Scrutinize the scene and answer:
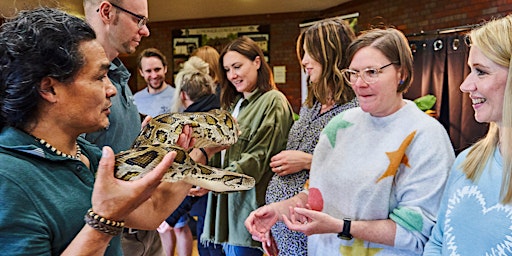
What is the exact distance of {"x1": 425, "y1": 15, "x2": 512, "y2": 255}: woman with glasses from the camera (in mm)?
1283

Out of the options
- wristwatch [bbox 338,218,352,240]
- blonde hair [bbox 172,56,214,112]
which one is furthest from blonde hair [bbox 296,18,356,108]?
blonde hair [bbox 172,56,214,112]

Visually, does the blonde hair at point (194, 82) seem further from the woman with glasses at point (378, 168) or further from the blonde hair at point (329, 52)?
the woman with glasses at point (378, 168)

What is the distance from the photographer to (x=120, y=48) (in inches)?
77.5

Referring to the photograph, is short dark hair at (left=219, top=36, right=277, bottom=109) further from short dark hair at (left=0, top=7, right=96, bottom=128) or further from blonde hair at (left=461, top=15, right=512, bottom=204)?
short dark hair at (left=0, top=7, right=96, bottom=128)

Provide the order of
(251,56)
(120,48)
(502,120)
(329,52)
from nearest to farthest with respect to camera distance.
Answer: (502,120)
(120,48)
(329,52)
(251,56)

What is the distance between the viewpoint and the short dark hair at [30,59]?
3.55 ft

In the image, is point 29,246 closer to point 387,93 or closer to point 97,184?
point 97,184

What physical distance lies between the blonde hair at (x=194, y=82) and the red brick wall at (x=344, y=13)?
3.34m

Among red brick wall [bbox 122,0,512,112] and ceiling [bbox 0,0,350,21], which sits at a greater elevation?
ceiling [bbox 0,0,350,21]

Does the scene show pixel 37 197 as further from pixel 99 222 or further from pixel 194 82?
pixel 194 82

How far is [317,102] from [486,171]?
105 centimetres

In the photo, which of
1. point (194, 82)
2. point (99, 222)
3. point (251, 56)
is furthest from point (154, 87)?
point (99, 222)

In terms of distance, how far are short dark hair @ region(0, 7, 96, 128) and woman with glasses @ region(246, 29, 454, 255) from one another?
98cm

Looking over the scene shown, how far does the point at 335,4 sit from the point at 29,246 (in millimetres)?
8702
